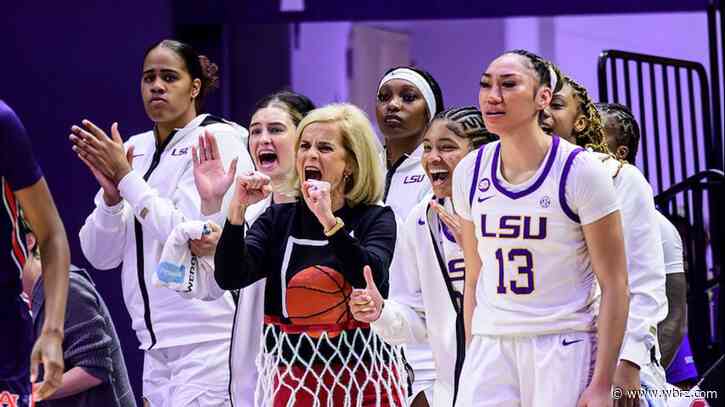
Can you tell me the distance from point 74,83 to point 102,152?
367 cm

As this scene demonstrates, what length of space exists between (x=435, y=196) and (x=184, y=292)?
96 centimetres

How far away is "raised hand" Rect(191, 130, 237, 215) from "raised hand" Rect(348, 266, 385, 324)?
2.83ft

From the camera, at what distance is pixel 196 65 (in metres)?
5.51

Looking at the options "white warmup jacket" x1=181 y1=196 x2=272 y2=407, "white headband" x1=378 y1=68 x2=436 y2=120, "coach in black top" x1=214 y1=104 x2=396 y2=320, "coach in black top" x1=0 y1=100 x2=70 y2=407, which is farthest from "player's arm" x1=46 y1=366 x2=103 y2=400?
"white headband" x1=378 y1=68 x2=436 y2=120

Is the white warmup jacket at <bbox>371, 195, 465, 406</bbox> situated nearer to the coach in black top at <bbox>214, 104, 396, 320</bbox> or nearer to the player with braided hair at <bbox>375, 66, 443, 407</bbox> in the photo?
the coach in black top at <bbox>214, 104, 396, 320</bbox>

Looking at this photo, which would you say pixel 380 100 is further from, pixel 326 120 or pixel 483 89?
pixel 483 89

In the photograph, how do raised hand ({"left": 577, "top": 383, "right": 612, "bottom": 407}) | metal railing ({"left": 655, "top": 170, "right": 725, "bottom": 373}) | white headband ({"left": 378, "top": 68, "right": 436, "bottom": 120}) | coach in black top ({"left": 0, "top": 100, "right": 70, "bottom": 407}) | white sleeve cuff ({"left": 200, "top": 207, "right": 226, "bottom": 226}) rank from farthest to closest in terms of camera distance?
metal railing ({"left": 655, "top": 170, "right": 725, "bottom": 373}), white headband ({"left": 378, "top": 68, "right": 436, "bottom": 120}), white sleeve cuff ({"left": 200, "top": 207, "right": 226, "bottom": 226}), raised hand ({"left": 577, "top": 383, "right": 612, "bottom": 407}), coach in black top ({"left": 0, "top": 100, "right": 70, "bottom": 407})

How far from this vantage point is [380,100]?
560 cm

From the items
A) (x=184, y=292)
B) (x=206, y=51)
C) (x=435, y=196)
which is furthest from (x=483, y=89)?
(x=206, y=51)

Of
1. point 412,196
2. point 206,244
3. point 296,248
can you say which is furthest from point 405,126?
point 296,248

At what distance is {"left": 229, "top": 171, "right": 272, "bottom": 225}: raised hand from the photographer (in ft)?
13.5

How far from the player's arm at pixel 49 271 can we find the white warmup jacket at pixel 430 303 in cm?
129

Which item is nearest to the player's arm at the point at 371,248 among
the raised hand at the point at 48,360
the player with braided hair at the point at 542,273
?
the player with braided hair at the point at 542,273

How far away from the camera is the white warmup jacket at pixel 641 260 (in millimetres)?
4078
